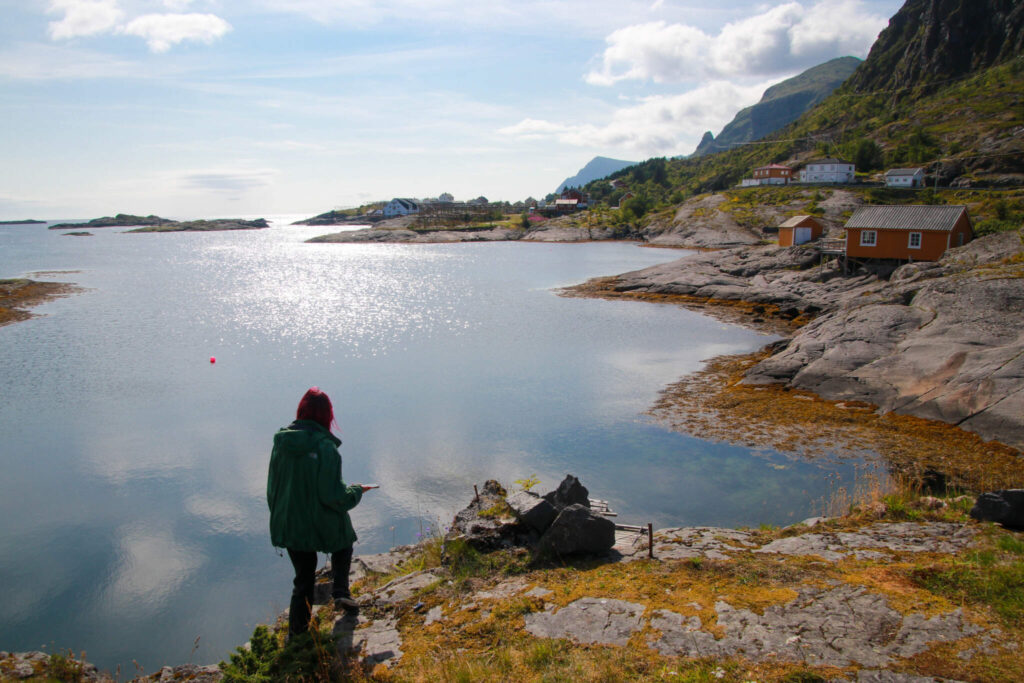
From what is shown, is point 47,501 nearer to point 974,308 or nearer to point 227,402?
point 227,402

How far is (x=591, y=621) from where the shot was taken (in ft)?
23.1

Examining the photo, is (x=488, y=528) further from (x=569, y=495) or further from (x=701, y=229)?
(x=701, y=229)

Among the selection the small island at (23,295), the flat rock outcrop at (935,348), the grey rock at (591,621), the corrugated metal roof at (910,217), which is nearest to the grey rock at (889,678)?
the grey rock at (591,621)

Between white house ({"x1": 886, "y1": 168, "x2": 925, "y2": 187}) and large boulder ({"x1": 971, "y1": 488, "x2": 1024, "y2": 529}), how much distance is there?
114m

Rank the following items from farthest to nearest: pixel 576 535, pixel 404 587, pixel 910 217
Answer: pixel 910 217, pixel 576 535, pixel 404 587

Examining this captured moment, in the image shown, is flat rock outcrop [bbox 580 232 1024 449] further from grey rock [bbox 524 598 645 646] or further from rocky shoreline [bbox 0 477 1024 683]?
grey rock [bbox 524 598 645 646]

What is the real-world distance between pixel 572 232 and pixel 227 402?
10860 cm

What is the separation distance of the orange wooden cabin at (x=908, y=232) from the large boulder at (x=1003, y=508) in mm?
39201

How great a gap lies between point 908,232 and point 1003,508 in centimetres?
4191

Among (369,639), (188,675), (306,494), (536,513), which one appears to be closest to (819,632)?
(536,513)

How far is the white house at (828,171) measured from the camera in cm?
11644

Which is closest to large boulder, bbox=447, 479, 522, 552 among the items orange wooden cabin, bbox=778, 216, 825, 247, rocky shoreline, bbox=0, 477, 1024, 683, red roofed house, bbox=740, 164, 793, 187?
rocky shoreline, bbox=0, 477, 1024, 683

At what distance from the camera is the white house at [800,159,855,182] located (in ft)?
382

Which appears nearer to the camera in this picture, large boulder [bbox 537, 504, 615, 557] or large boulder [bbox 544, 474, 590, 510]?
large boulder [bbox 537, 504, 615, 557]
